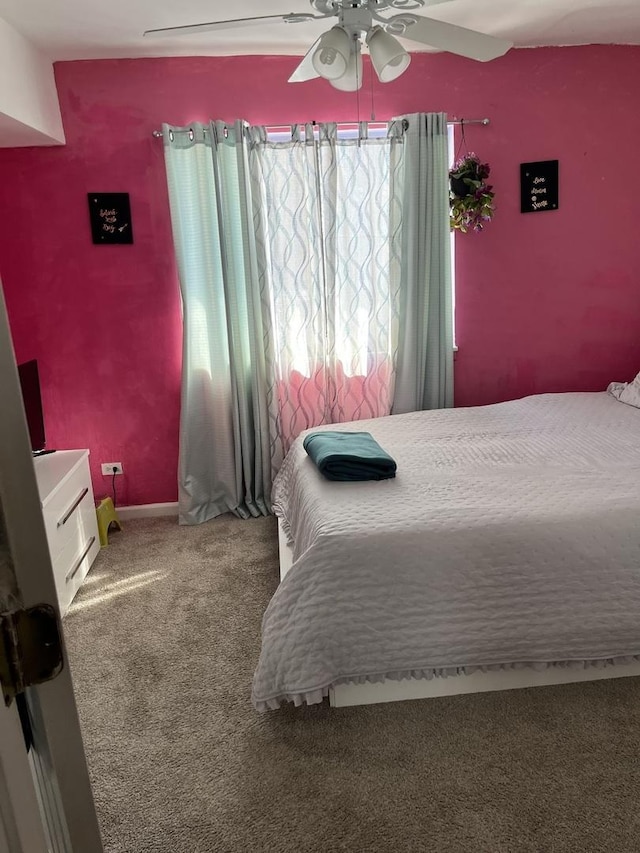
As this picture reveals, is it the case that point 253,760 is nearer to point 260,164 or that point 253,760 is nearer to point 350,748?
point 350,748

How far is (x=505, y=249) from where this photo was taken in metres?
3.79

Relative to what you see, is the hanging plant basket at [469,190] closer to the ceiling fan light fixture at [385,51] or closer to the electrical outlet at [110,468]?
the ceiling fan light fixture at [385,51]

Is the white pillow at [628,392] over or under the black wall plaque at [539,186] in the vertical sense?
under

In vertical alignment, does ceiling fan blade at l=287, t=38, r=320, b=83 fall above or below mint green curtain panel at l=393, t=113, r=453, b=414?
above

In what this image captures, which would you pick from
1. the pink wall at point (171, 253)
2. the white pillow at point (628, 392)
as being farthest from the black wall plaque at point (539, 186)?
the white pillow at point (628, 392)

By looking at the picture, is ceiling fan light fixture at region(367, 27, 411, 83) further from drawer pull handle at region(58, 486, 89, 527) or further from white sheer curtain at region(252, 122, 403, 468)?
drawer pull handle at region(58, 486, 89, 527)

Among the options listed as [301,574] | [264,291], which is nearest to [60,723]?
[301,574]

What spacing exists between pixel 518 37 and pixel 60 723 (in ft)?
12.4

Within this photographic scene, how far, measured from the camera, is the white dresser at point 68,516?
9.16 ft

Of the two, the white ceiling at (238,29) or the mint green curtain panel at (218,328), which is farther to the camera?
the mint green curtain panel at (218,328)

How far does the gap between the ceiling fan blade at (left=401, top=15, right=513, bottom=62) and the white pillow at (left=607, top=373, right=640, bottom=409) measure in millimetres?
1919

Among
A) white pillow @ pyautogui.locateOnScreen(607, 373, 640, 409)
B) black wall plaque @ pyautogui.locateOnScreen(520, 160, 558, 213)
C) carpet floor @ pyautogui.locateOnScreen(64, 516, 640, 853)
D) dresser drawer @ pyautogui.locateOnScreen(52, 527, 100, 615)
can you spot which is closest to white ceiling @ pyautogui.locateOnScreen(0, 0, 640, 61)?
black wall plaque @ pyautogui.locateOnScreen(520, 160, 558, 213)

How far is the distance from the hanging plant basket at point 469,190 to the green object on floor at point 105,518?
8.15 ft

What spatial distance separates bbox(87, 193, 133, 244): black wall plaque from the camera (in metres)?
3.50
